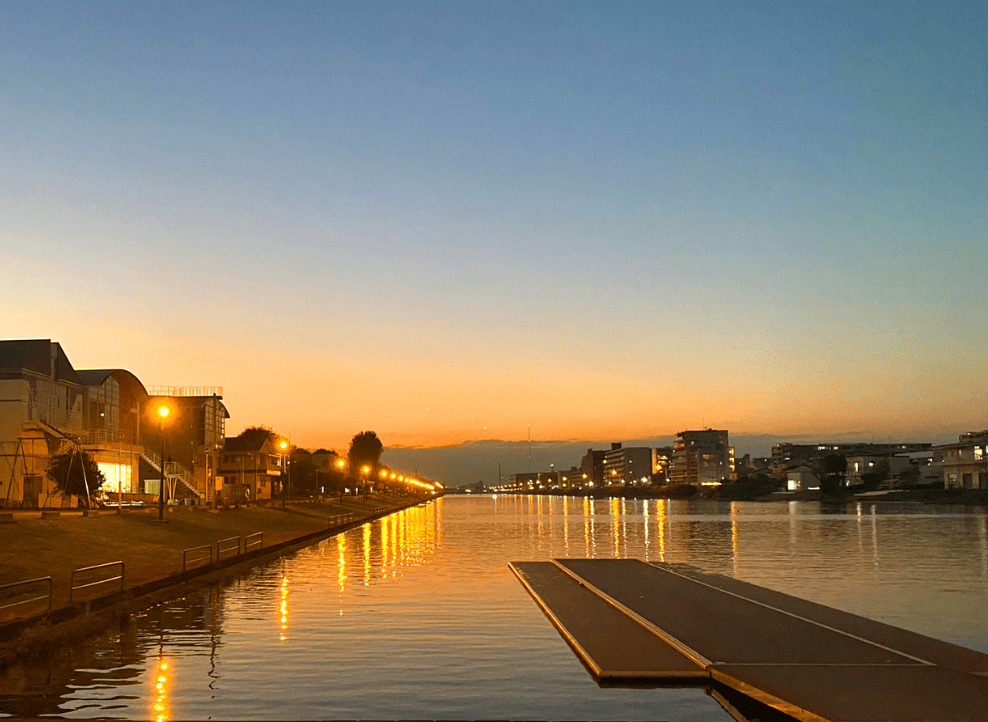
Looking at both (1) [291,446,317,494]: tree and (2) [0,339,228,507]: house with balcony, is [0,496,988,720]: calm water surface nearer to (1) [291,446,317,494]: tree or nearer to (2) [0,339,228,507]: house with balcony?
(2) [0,339,228,507]: house with balcony

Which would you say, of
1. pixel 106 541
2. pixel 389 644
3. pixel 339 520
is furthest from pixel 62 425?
pixel 389 644

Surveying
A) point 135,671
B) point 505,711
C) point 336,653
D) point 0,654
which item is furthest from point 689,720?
point 0,654

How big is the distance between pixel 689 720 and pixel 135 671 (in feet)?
35.2

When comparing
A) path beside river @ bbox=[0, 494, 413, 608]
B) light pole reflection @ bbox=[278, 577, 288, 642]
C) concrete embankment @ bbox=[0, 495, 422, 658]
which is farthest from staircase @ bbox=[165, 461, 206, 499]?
light pole reflection @ bbox=[278, 577, 288, 642]

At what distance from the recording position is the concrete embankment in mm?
25781

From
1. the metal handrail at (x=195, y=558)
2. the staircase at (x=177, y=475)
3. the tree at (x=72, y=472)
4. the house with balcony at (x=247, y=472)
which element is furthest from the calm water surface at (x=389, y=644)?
the house with balcony at (x=247, y=472)

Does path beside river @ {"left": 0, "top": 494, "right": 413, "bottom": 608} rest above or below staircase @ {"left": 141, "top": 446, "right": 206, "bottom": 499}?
below

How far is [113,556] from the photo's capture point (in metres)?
44.3

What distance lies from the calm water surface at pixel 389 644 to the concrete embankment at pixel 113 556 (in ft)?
4.51

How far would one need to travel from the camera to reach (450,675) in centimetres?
1984

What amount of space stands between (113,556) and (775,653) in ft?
107

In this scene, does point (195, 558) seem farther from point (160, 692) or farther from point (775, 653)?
point (775, 653)

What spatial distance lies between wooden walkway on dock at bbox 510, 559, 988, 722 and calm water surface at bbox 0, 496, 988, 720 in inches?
34.8

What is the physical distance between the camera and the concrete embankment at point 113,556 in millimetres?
25781
